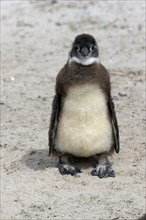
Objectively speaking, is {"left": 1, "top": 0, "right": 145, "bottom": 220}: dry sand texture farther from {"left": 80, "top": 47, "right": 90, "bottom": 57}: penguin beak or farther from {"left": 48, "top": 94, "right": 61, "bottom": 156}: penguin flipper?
{"left": 80, "top": 47, "right": 90, "bottom": 57}: penguin beak

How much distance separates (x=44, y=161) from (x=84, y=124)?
2.56 ft

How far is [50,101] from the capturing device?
883 centimetres

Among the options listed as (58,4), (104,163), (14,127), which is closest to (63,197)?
(104,163)

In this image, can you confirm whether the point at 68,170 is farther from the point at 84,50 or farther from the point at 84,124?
the point at 84,50

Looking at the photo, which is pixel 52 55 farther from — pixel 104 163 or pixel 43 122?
pixel 104 163

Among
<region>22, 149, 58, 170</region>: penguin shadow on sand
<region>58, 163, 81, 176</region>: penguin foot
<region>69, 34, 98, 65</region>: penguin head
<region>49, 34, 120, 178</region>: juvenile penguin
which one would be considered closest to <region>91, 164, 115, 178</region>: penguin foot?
<region>49, 34, 120, 178</region>: juvenile penguin

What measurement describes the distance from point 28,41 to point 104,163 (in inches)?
171

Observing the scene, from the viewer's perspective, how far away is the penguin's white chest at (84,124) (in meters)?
6.48

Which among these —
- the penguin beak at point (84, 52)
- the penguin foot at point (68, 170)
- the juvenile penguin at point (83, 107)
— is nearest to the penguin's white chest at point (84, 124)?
the juvenile penguin at point (83, 107)

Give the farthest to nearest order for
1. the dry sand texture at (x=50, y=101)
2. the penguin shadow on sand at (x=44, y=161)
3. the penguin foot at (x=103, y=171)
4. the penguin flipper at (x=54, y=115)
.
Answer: the penguin shadow on sand at (x=44, y=161), the penguin foot at (x=103, y=171), the penguin flipper at (x=54, y=115), the dry sand texture at (x=50, y=101)

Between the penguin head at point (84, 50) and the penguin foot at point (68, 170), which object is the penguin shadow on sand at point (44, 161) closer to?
the penguin foot at point (68, 170)

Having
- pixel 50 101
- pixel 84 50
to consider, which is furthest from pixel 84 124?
pixel 50 101

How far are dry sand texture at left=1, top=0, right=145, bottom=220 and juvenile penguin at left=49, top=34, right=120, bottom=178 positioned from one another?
31 centimetres

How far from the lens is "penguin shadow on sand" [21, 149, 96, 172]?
23.1 ft
